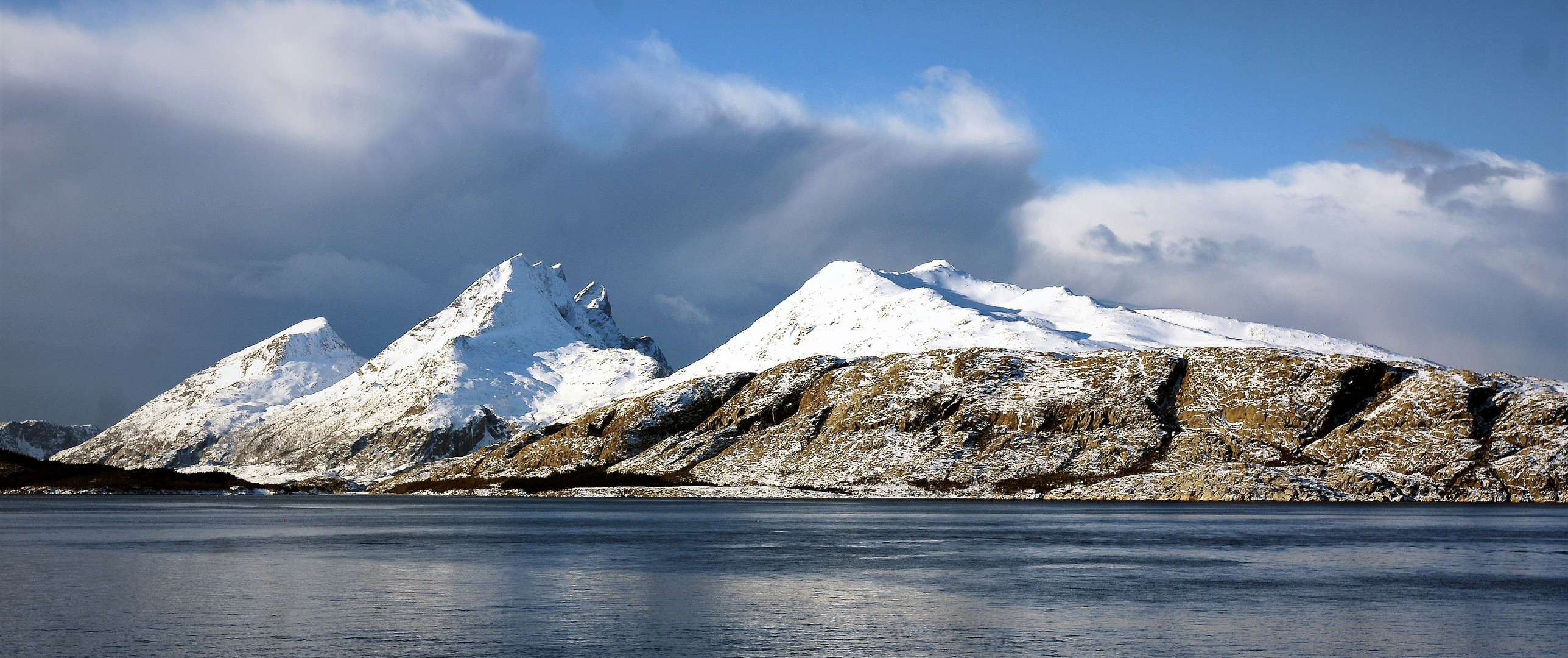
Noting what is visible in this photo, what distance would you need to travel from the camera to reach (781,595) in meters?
64.6

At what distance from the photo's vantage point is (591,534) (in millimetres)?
128750

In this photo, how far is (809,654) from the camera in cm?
4347

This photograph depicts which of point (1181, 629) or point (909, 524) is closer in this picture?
point (1181, 629)

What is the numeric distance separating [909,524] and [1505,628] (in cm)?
10446

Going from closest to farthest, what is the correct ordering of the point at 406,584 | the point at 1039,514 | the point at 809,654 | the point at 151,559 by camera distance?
the point at 809,654 → the point at 406,584 → the point at 151,559 → the point at 1039,514

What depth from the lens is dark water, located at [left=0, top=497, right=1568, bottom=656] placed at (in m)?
46.5

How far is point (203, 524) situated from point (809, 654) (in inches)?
5502

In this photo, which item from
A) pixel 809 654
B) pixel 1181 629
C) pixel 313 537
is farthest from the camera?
pixel 313 537

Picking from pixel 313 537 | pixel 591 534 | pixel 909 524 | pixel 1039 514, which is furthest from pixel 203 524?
pixel 1039 514

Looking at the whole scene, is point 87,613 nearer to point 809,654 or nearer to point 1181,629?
point 809,654

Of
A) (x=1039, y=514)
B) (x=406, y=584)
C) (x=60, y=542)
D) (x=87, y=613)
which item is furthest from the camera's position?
(x=1039, y=514)

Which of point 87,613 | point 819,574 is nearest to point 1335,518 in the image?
point 819,574

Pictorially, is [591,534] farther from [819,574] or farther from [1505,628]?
[1505,628]

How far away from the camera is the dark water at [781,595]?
46.5 meters
